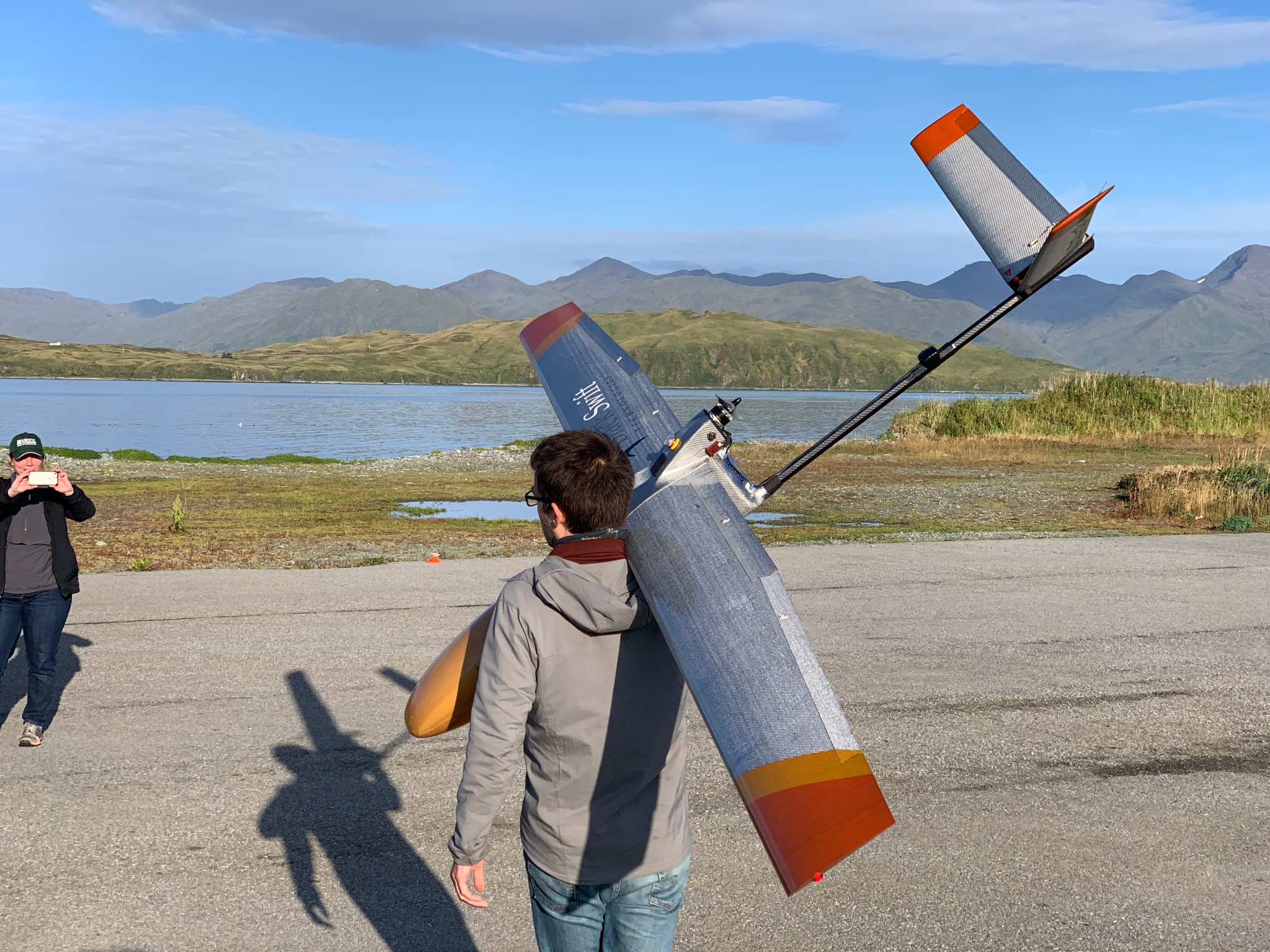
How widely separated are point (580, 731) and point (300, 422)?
70.3 meters

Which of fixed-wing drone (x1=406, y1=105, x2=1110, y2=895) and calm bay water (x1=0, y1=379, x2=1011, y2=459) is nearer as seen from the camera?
fixed-wing drone (x1=406, y1=105, x2=1110, y2=895)

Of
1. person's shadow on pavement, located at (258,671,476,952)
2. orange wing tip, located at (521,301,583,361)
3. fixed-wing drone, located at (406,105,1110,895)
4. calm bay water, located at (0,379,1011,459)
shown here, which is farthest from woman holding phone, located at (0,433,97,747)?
calm bay water, located at (0,379,1011,459)

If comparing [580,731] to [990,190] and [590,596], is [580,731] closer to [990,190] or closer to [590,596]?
[590,596]

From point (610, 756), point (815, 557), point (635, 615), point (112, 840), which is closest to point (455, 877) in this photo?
point (610, 756)

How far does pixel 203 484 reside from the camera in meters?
25.6

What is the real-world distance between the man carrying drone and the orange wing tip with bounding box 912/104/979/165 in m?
2.28

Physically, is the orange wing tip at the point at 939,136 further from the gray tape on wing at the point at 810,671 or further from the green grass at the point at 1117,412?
the green grass at the point at 1117,412

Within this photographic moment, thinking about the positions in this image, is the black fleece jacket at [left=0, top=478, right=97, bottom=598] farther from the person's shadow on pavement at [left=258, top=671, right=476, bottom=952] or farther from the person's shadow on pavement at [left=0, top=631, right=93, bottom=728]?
the person's shadow on pavement at [left=258, top=671, right=476, bottom=952]

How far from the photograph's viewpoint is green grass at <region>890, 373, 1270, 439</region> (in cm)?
3944

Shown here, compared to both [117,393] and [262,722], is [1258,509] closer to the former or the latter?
[262,722]

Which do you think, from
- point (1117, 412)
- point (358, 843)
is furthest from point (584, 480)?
point (1117, 412)

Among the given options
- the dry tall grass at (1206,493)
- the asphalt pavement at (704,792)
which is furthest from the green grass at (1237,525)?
the asphalt pavement at (704,792)

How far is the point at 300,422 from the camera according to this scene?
69188 millimetres

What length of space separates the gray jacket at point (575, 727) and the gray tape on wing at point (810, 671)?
1.26 feet
